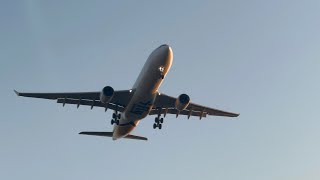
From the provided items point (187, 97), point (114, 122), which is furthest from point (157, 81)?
point (114, 122)

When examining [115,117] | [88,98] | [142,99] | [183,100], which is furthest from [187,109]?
[88,98]

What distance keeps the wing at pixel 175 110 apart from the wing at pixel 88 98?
3.53m

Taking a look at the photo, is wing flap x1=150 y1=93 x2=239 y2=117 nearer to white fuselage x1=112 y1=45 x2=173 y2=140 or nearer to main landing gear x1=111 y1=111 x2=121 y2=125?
white fuselage x1=112 y1=45 x2=173 y2=140

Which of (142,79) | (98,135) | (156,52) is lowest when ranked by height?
(98,135)

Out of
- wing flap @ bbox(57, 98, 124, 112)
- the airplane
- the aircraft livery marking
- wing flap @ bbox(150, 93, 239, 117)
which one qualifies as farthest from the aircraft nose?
wing flap @ bbox(57, 98, 124, 112)

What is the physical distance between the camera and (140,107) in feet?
152

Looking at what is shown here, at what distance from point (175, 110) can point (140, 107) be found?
8.38m

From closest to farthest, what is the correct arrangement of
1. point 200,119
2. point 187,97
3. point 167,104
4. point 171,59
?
point 171,59 → point 187,97 → point 167,104 → point 200,119

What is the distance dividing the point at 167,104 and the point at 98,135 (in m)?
10.9

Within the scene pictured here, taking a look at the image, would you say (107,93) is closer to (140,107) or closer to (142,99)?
(142,99)

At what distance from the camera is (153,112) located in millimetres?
52469

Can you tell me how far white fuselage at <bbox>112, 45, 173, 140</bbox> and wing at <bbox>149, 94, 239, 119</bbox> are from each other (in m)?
2.64

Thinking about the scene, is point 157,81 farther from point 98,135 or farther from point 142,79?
point 98,135

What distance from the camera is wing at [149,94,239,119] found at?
49.5 m
